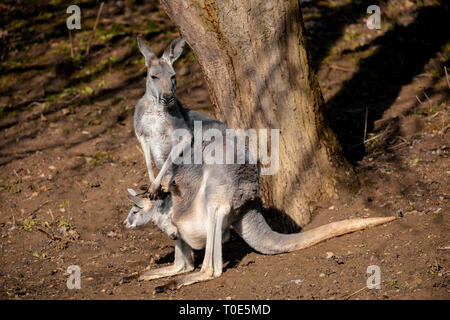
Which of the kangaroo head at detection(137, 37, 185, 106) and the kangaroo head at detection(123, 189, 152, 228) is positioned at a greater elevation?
the kangaroo head at detection(137, 37, 185, 106)

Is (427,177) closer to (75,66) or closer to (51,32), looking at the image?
(75,66)

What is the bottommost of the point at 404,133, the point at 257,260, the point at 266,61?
the point at 257,260

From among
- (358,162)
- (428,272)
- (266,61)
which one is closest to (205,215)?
(266,61)

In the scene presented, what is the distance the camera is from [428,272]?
3453 millimetres

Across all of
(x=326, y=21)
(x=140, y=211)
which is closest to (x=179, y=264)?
(x=140, y=211)

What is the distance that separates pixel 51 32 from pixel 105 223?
13.4 ft

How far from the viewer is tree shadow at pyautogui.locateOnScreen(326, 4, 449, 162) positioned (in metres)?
→ 5.78

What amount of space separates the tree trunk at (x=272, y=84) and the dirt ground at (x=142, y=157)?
322mm

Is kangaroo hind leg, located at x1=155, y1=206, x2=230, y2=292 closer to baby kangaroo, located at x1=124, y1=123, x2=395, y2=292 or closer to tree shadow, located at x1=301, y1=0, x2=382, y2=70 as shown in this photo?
baby kangaroo, located at x1=124, y1=123, x2=395, y2=292

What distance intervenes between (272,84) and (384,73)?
9.53 ft

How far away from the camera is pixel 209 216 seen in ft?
12.5

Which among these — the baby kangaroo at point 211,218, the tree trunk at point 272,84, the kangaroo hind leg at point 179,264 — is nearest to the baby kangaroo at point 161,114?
the baby kangaroo at point 211,218

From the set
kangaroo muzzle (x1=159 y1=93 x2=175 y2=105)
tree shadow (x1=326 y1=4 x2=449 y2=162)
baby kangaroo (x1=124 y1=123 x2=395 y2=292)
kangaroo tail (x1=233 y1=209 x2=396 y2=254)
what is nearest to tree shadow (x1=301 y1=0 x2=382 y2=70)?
tree shadow (x1=326 y1=4 x2=449 y2=162)

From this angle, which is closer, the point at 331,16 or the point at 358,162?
the point at 358,162
